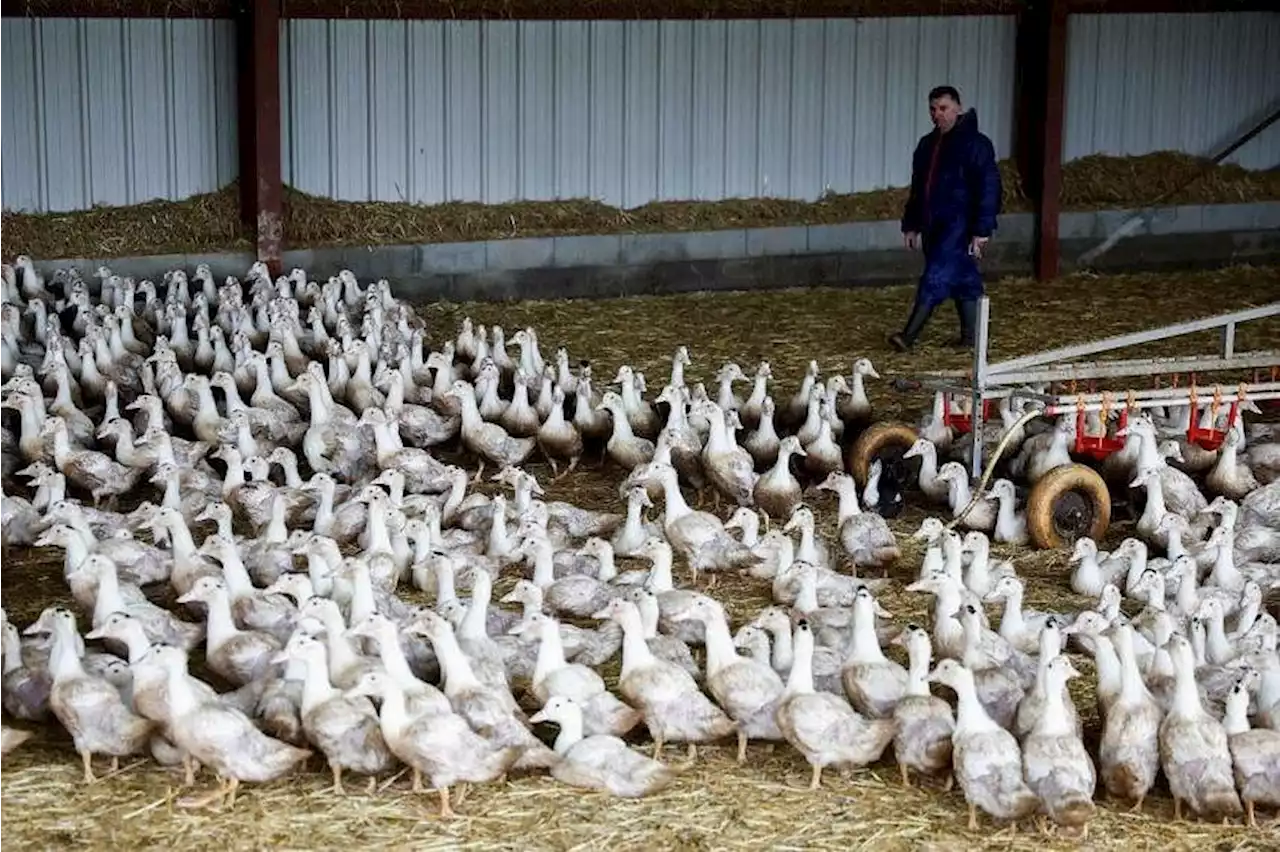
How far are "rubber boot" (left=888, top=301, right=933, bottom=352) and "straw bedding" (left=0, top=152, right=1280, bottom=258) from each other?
9.99 feet

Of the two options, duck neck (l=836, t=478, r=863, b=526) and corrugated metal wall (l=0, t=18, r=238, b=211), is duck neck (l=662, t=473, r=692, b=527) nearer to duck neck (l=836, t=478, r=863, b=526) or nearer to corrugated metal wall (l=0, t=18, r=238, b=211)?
duck neck (l=836, t=478, r=863, b=526)

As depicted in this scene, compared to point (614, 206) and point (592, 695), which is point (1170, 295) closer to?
point (614, 206)

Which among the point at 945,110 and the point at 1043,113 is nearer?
the point at 945,110

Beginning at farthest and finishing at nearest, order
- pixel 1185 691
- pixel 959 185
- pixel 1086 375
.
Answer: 1. pixel 959 185
2. pixel 1086 375
3. pixel 1185 691

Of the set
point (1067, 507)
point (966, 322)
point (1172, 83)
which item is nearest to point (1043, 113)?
point (1172, 83)

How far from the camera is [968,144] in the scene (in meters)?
13.7

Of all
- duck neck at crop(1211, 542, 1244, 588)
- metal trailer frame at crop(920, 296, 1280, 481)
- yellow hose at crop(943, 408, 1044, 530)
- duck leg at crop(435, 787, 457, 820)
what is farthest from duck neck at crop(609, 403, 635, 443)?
duck leg at crop(435, 787, 457, 820)

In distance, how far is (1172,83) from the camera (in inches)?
755

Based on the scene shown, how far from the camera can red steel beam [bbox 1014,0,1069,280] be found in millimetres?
17672

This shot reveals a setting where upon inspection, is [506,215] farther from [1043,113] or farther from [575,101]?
[1043,113]

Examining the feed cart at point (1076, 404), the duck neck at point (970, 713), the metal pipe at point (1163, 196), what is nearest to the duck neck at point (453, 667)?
the duck neck at point (970, 713)

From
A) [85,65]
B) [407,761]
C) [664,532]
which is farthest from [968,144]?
[407,761]

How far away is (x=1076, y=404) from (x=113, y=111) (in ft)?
27.8

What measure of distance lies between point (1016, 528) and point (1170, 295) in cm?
765
